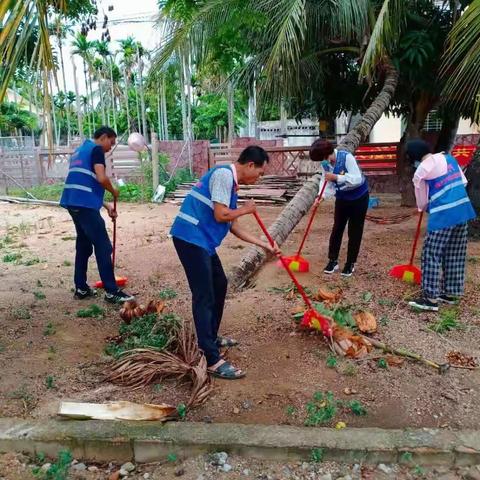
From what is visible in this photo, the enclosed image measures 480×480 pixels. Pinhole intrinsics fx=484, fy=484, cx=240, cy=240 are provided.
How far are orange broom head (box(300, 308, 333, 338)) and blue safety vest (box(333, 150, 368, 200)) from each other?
1626 mm

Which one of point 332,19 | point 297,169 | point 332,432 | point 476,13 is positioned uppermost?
point 332,19

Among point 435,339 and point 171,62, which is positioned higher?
point 171,62

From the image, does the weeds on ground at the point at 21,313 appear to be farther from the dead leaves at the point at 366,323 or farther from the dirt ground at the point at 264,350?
the dead leaves at the point at 366,323

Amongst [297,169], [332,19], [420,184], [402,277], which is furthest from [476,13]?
[297,169]

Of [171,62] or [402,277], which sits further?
[171,62]

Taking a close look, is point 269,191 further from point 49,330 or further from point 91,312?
point 49,330

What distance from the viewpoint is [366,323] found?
12.1 ft

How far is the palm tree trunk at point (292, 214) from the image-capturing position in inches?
187

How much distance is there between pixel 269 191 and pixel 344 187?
7.44 metres

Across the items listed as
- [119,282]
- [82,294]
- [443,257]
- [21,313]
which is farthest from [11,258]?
[443,257]

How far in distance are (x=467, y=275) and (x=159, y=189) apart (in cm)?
930

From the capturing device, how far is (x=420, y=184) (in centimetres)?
405

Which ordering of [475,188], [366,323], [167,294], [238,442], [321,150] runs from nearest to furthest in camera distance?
[238,442] → [366,323] → [321,150] → [167,294] → [475,188]

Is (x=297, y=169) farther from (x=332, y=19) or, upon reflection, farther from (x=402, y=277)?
(x=402, y=277)
